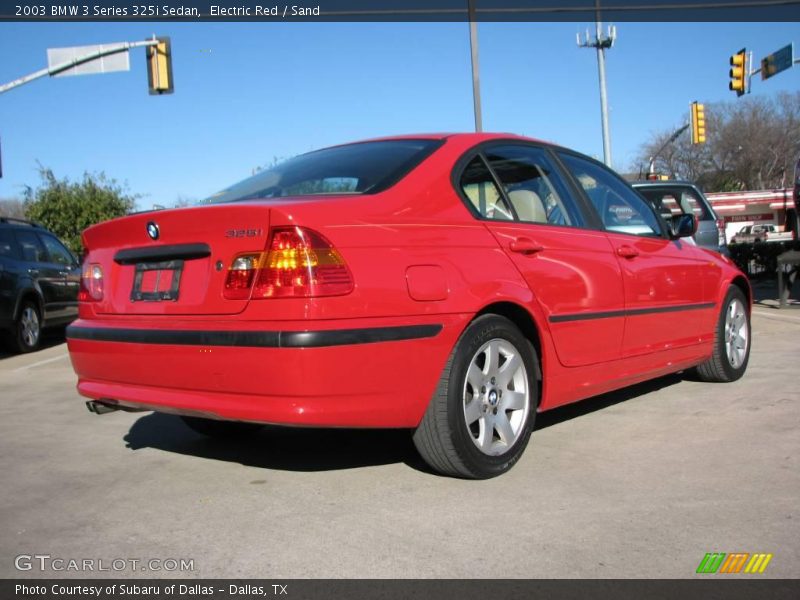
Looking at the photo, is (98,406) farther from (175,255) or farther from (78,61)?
(78,61)

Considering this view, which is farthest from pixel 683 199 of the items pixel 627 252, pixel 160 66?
pixel 160 66

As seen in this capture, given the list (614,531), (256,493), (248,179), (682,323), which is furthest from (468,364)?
(682,323)

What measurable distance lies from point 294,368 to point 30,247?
28.3ft

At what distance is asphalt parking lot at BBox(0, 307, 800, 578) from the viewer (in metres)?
2.65

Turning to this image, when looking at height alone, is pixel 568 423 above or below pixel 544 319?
below

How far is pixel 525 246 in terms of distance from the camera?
371 centimetres

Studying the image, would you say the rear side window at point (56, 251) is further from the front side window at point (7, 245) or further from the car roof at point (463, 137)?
the car roof at point (463, 137)

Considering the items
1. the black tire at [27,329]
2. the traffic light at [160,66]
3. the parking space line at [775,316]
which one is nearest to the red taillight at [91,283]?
the black tire at [27,329]

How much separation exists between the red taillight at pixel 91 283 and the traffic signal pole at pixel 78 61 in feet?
41.1

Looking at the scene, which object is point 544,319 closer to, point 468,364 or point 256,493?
point 468,364

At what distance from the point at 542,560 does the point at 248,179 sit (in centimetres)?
265

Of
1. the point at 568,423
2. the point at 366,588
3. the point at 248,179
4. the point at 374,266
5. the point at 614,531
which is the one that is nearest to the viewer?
the point at 366,588

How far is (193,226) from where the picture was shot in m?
3.22

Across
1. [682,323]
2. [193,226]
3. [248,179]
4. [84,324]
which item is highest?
[248,179]
